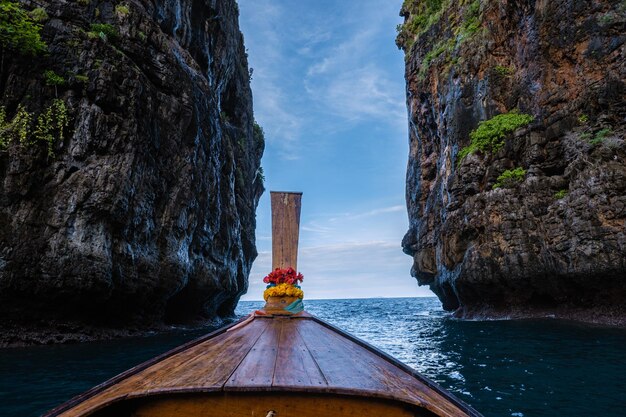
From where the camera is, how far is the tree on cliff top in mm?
10808

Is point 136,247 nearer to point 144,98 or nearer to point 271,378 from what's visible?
point 144,98

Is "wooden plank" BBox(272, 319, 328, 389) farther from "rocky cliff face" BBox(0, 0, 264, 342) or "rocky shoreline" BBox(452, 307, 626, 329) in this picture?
"rocky shoreline" BBox(452, 307, 626, 329)

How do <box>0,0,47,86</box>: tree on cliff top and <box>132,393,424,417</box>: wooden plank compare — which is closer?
<box>132,393,424,417</box>: wooden plank

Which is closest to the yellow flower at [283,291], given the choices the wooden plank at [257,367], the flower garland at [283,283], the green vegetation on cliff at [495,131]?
the flower garland at [283,283]

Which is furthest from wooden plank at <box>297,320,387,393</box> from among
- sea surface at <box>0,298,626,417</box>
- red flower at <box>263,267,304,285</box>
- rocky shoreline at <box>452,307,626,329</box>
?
rocky shoreline at <box>452,307,626,329</box>

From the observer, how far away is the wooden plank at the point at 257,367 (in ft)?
7.20

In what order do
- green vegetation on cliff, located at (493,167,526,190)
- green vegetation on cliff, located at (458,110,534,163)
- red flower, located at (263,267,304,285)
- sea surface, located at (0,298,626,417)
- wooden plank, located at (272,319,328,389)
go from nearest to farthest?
wooden plank, located at (272,319,328,389)
sea surface, located at (0,298,626,417)
red flower, located at (263,267,304,285)
green vegetation on cliff, located at (493,167,526,190)
green vegetation on cliff, located at (458,110,534,163)

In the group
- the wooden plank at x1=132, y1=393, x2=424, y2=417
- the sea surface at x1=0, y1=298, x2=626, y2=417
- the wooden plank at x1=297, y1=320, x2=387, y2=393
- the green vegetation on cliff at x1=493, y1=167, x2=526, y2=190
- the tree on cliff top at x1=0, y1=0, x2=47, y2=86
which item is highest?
the tree on cliff top at x1=0, y1=0, x2=47, y2=86

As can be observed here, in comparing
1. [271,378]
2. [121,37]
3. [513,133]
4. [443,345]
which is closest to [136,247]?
[121,37]

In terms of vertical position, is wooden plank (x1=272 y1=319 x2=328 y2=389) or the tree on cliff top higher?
the tree on cliff top

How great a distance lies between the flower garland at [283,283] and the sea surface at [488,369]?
2958mm

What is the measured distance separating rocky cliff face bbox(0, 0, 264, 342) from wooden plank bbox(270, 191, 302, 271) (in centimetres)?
692

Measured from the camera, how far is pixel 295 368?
2.65 m

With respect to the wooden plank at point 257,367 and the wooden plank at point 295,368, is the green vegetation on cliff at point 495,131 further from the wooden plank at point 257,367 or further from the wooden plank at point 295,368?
the wooden plank at point 257,367
